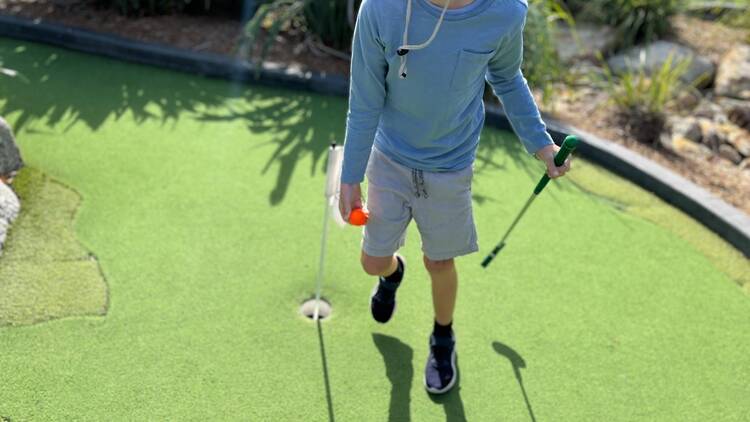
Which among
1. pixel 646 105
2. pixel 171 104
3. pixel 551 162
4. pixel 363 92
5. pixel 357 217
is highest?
pixel 363 92

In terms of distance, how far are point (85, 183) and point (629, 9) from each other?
4.63 meters

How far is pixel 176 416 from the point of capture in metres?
2.44

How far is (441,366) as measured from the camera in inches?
107

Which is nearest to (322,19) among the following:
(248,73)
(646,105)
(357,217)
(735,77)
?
(248,73)

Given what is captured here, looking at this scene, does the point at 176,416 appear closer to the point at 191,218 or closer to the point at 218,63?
the point at 191,218

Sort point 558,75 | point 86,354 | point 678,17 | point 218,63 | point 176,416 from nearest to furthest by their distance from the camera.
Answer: point 176,416 → point 86,354 → point 218,63 → point 558,75 → point 678,17

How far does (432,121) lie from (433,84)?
13 centimetres

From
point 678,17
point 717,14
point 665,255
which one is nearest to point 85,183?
point 665,255

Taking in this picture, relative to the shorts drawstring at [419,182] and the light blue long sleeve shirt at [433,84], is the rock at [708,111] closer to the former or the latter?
the light blue long sleeve shirt at [433,84]

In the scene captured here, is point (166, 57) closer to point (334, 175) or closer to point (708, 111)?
point (334, 175)

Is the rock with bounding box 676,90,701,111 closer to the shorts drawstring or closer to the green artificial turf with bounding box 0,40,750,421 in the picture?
the green artificial turf with bounding box 0,40,750,421

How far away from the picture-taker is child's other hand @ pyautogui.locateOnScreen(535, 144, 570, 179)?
2.36m

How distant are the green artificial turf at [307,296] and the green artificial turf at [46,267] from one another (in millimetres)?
62

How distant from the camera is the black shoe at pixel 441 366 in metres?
2.67
